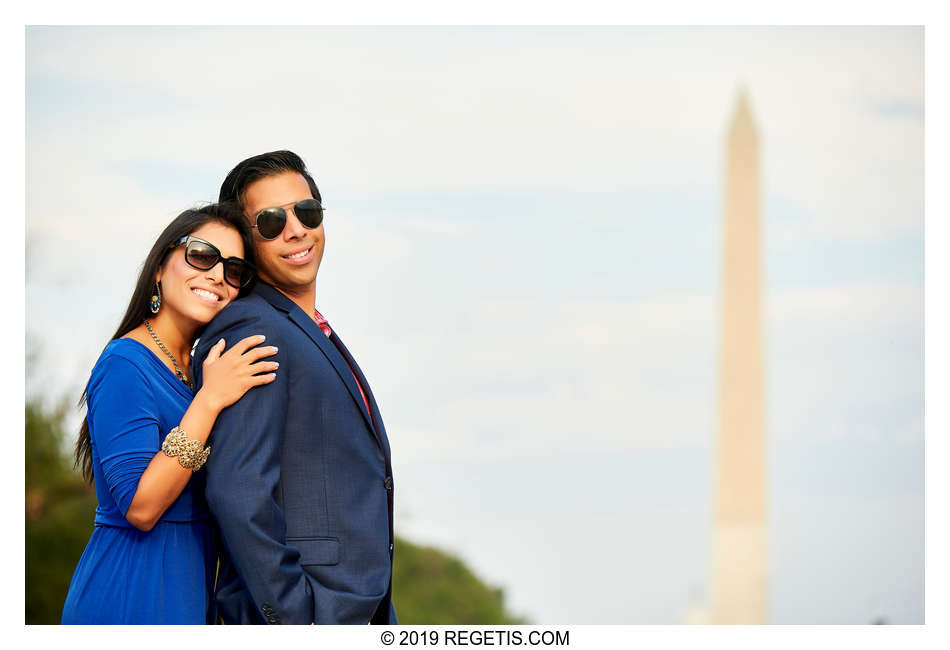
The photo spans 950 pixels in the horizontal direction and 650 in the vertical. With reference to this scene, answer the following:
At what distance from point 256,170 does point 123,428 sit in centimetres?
100

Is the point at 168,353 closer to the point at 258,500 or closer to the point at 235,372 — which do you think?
the point at 235,372

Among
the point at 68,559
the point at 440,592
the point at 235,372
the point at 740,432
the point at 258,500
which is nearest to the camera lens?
the point at 258,500

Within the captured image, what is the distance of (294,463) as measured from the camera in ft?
12.5

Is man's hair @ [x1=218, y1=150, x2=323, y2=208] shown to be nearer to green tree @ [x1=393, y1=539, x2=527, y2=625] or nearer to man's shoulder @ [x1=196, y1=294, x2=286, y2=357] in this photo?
man's shoulder @ [x1=196, y1=294, x2=286, y2=357]

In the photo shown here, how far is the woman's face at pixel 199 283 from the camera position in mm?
3926

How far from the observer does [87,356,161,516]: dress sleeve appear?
145 inches

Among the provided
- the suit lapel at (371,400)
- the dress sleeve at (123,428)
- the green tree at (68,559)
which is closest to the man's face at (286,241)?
the suit lapel at (371,400)

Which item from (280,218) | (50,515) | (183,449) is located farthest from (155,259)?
(50,515)

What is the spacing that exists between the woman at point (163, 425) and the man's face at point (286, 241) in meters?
0.06

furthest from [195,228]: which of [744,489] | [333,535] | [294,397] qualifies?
[744,489]

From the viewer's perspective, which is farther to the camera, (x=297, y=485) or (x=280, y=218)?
(x=280, y=218)

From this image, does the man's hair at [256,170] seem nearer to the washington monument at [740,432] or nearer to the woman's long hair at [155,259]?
the woman's long hair at [155,259]

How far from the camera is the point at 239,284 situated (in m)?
4.05
